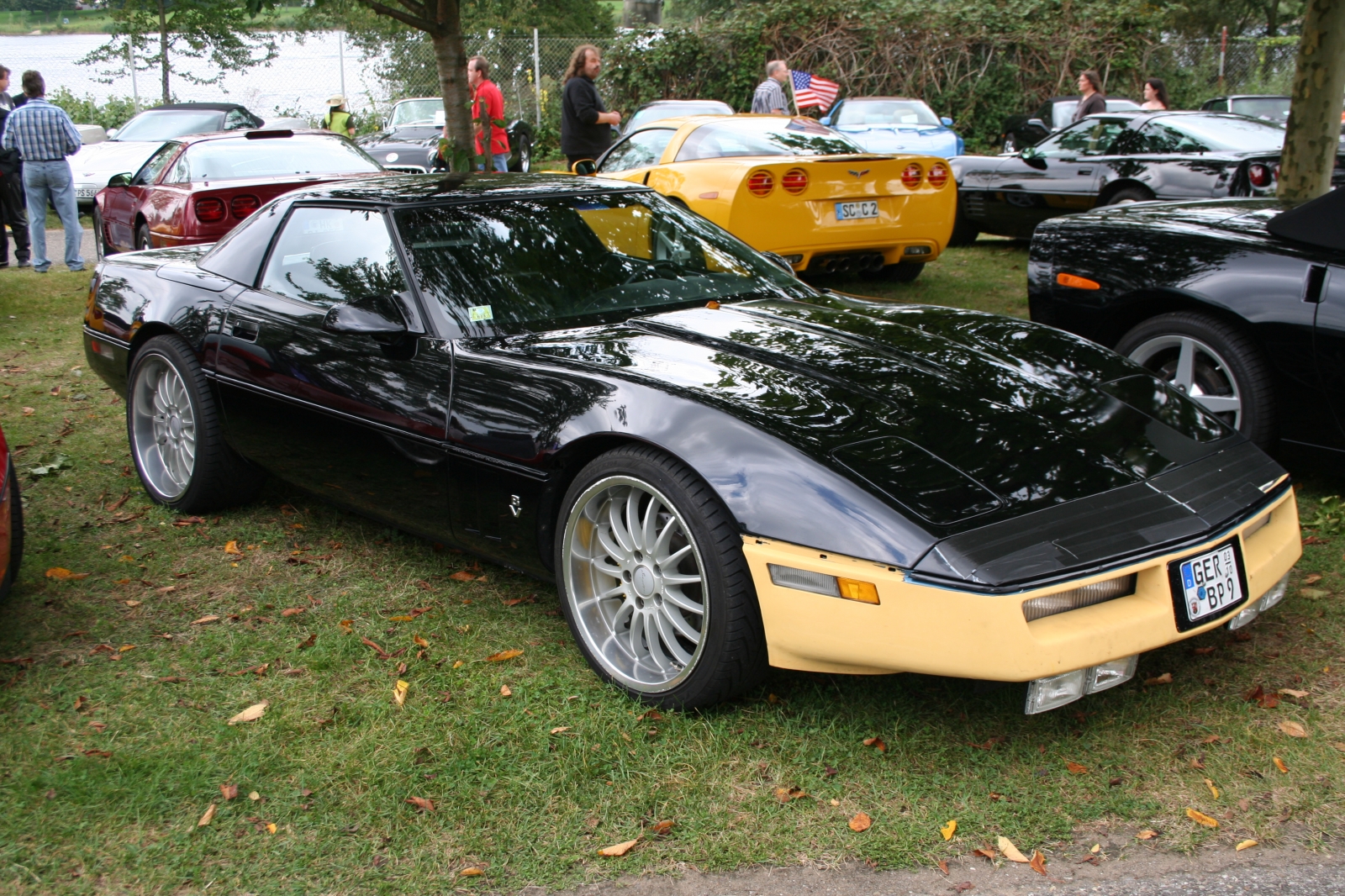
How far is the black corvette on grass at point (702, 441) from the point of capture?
99.7 inches

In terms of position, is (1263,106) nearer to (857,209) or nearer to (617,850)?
(857,209)

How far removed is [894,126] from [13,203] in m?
10.5

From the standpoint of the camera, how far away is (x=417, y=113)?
755 inches

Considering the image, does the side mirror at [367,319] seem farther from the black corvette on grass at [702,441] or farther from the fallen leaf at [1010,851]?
the fallen leaf at [1010,851]

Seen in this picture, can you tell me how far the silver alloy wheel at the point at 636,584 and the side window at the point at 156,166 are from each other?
775cm

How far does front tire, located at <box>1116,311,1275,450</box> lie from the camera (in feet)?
13.7

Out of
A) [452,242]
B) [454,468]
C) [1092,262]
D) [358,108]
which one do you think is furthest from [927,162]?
[358,108]

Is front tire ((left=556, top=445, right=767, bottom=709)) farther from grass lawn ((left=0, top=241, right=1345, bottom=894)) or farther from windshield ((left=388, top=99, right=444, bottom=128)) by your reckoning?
windshield ((left=388, top=99, right=444, bottom=128))

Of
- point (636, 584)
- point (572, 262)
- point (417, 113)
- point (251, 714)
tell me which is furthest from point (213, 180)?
point (417, 113)

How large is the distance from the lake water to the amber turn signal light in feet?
66.8

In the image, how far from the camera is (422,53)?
73.6 feet

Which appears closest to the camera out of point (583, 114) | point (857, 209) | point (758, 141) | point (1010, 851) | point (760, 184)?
point (1010, 851)

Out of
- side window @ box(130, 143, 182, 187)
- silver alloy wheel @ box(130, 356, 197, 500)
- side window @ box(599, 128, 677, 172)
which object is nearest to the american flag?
side window @ box(599, 128, 677, 172)

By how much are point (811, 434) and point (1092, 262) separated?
104 inches
